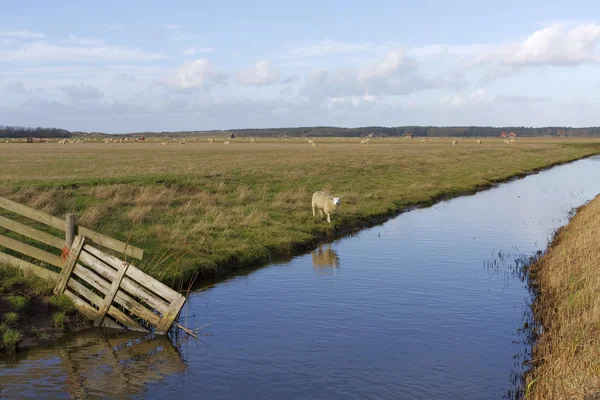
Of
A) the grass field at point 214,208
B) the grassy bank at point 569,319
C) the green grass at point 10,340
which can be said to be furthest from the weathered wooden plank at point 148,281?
the grassy bank at point 569,319

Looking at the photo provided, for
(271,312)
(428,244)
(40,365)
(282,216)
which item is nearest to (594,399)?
(271,312)

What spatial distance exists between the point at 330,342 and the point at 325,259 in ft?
27.9

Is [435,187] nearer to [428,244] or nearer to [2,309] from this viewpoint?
[428,244]

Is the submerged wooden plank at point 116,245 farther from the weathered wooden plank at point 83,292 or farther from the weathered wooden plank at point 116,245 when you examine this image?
the weathered wooden plank at point 83,292

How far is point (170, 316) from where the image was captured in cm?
1249

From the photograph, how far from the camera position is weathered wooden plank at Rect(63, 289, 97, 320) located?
Result: 527 inches


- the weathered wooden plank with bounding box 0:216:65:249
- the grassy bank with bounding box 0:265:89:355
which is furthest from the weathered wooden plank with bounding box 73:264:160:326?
the weathered wooden plank with bounding box 0:216:65:249

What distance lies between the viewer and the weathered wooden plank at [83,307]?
13.4 metres

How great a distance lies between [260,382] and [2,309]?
603cm

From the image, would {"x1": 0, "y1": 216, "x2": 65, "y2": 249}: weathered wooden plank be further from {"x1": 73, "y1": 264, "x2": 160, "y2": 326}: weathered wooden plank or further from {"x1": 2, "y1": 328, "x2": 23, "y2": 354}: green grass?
{"x1": 2, "y1": 328, "x2": 23, "y2": 354}: green grass

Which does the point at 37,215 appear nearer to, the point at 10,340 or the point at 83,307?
the point at 83,307

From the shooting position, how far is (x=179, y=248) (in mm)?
18797

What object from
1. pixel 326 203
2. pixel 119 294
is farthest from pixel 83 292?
pixel 326 203

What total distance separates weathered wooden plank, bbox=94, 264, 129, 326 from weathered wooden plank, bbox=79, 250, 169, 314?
0.08 meters
